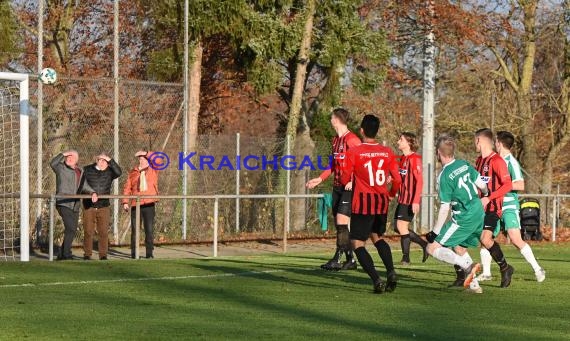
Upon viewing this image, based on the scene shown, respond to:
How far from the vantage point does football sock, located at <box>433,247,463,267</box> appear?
13531 mm

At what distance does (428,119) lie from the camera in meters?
29.2

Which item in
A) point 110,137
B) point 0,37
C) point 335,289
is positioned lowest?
point 335,289

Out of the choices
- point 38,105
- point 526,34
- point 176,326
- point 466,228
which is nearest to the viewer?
point 176,326

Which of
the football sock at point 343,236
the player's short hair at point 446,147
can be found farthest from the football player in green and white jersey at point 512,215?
the player's short hair at point 446,147

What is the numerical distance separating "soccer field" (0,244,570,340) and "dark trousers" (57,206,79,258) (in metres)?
1.66

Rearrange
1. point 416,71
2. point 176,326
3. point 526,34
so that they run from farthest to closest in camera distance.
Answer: point 526,34 → point 416,71 → point 176,326

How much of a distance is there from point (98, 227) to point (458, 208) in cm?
805

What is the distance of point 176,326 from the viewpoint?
10.3 metres

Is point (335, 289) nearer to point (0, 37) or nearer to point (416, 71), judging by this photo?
point (0, 37)

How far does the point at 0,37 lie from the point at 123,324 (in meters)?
15.7

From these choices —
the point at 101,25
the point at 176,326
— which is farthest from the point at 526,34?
the point at 176,326

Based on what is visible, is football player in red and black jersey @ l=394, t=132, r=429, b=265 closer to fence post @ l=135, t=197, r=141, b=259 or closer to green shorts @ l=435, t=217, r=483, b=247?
green shorts @ l=435, t=217, r=483, b=247

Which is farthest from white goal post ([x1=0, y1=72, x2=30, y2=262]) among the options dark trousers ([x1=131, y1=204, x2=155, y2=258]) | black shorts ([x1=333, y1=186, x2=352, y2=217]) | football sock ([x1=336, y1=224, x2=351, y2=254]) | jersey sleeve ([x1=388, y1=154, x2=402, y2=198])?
jersey sleeve ([x1=388, y1=154, x2=402, y2=198])

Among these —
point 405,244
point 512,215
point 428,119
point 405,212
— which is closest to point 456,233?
point 512,215
